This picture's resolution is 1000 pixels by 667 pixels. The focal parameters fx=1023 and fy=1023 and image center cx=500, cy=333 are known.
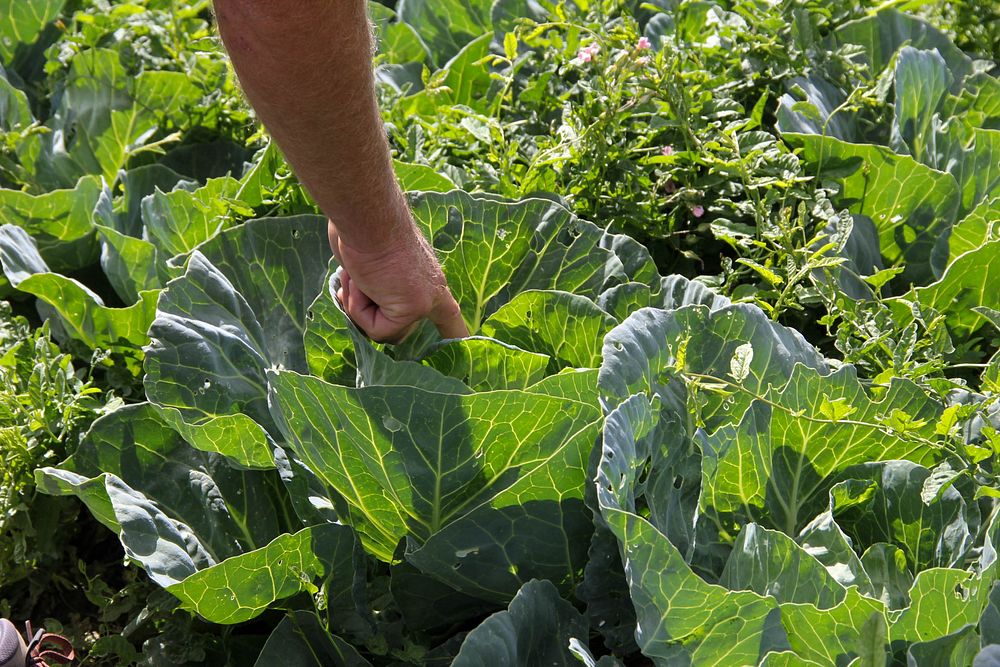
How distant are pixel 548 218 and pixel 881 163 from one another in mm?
906

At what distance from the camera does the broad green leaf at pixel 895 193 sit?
2457 mm

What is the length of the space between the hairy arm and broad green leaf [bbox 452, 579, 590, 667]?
1.72 feet

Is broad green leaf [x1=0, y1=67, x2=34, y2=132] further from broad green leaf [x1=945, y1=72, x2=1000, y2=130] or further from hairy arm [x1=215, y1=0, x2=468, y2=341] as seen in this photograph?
broad green leaf [x1=945, y1=72, x2=1000, y2=130]

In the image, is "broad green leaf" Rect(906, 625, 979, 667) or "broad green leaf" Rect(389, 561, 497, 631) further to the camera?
"broad green leaf" Rect(389, 561, 497, 631)

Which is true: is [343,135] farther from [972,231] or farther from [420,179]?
[972,231]

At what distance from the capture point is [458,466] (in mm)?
1724

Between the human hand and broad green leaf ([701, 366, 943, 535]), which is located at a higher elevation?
the human hand

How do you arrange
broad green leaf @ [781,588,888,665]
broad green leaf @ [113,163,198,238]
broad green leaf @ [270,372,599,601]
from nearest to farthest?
→ broad green leaf @ [781,588,888,665], broad green leaf @ [270,372,599,601], broad green leaf @ [113,163,198,238]

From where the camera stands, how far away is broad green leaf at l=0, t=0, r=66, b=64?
331 cm

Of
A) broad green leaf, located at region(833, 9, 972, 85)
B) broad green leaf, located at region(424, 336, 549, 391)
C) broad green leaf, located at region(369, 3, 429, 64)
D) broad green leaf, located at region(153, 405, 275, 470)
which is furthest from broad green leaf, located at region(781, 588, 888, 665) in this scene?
broad green leaf, located at region(369, 3, 429, 64)

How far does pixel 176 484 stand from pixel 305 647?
0.43m

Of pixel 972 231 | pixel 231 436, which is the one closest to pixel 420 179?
pixel 231 436

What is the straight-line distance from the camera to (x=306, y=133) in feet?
4.81

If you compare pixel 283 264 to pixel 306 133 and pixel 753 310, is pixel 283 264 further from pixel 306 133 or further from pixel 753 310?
pixel 753 310
